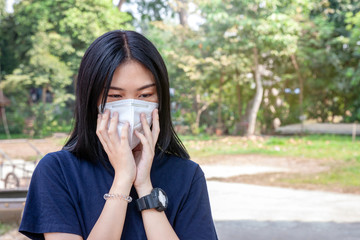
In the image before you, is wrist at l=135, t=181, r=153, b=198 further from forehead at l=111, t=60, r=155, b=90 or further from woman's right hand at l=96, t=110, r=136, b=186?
forehead at l=111, t=60, r=155, b=90

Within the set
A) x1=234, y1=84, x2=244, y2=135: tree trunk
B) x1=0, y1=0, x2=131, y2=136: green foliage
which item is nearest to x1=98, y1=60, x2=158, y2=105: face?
x1=0, y1=0, x2=131, y2=136: green foliage

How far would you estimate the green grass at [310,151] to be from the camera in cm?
681

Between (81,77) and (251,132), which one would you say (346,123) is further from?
(81,77)

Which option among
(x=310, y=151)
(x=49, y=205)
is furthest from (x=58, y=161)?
(x=310, y=151)

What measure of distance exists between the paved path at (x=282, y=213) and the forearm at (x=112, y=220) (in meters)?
3.06

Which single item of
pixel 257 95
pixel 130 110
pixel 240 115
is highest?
pixel 257 95

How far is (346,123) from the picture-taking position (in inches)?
563

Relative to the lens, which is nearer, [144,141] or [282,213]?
[144,141]

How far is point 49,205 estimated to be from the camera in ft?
2.88

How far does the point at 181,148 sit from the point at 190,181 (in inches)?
3.4

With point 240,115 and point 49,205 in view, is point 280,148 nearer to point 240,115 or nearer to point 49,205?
point 240,115

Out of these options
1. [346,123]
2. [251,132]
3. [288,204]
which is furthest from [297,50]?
[288,204]

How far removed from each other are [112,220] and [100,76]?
247mm

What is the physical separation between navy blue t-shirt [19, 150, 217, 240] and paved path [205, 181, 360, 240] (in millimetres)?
2969
